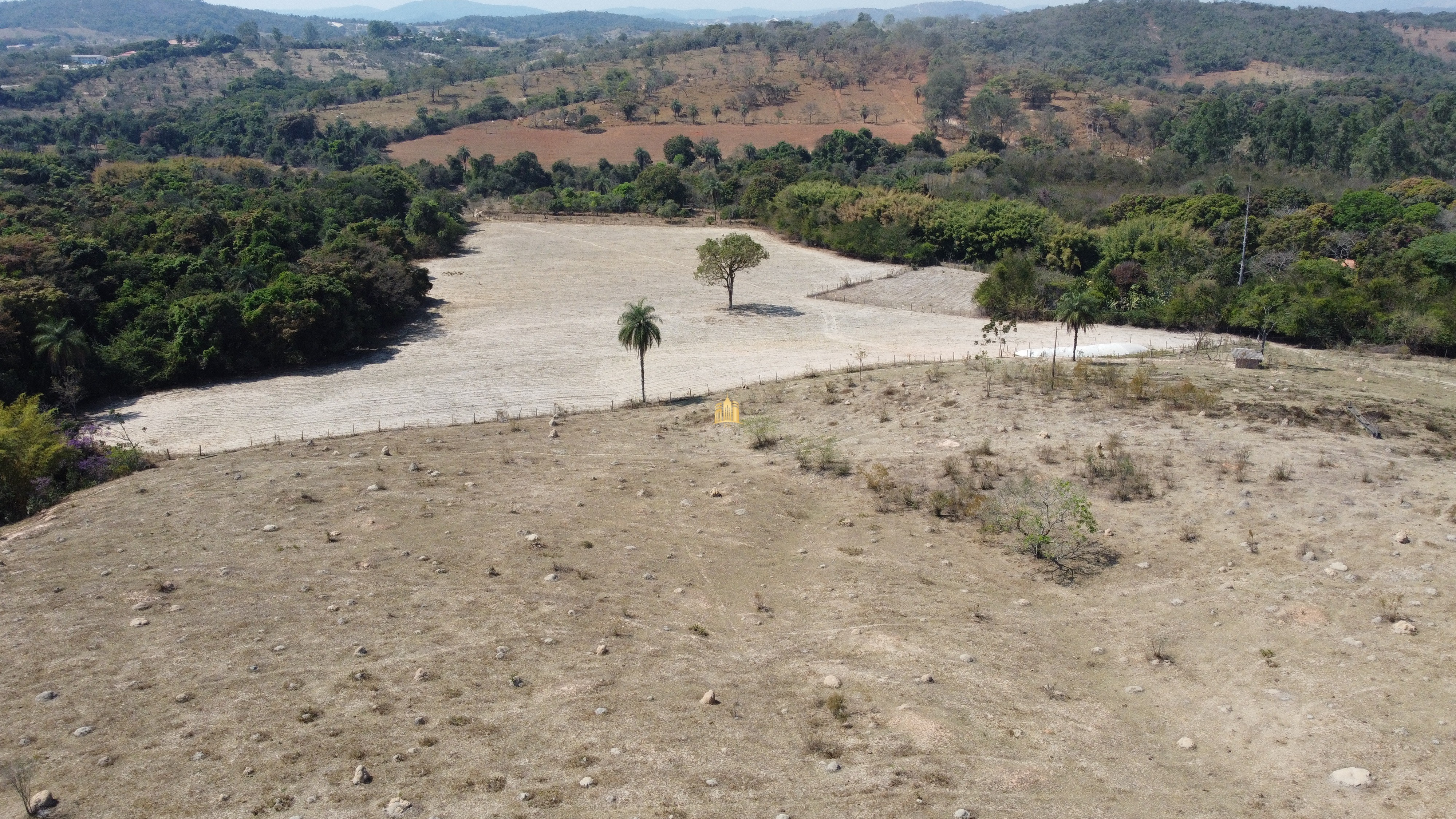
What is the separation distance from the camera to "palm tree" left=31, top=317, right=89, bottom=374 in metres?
33.0

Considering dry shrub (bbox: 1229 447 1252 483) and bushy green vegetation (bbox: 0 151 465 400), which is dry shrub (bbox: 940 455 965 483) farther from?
bushy green vegetation (bbox: 0 151 465 400)

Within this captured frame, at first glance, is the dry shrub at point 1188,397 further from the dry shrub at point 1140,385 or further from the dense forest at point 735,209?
the dense forest at point 735,209

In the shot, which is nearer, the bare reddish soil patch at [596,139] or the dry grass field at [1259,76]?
the bare reddish soil patch at [596,139]

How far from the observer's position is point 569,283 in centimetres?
5491

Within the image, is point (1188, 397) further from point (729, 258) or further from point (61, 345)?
point (61, 345)

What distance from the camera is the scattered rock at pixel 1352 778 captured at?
11.6 meters

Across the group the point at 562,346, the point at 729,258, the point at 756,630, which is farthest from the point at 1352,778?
the point at 729,258

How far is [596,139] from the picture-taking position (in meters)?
115

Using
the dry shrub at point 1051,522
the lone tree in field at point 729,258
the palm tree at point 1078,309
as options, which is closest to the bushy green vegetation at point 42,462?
the dry shrub at point 1051,522

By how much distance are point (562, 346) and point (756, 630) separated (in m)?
28.4

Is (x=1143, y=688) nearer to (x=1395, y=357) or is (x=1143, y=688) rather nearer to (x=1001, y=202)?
(x=1395, y=357)

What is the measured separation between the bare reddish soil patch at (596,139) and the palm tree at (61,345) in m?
74.5

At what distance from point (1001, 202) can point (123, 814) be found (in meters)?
58.4

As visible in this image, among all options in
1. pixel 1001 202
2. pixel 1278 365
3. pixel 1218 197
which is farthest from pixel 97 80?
pixel 1278 365
